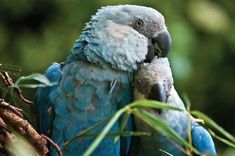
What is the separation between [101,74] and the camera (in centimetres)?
198

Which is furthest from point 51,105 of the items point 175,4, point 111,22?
point 175,4

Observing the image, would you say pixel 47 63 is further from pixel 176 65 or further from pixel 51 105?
pixel 51 105

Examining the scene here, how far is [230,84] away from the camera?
11.3 ft

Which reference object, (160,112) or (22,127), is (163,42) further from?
(22,127)

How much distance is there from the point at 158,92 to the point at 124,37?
20 centimetres

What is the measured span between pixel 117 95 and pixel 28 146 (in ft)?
2.48

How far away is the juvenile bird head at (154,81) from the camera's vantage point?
191cm

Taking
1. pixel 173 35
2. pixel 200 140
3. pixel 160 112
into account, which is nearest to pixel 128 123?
pixel 160 112

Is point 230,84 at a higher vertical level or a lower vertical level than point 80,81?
lower

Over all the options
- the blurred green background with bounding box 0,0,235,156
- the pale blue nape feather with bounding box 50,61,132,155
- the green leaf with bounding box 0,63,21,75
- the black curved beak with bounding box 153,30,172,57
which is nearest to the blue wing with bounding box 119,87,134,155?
the pale blue nape feather with bounding box 50,61,132,155

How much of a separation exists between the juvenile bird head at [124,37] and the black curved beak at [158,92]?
0.34ft

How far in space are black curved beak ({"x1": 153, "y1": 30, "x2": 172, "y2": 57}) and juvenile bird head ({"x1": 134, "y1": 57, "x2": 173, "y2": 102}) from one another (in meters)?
0.05

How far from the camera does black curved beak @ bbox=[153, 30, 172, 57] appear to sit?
199cm

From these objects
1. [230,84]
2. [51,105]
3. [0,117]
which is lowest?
[230,84]
